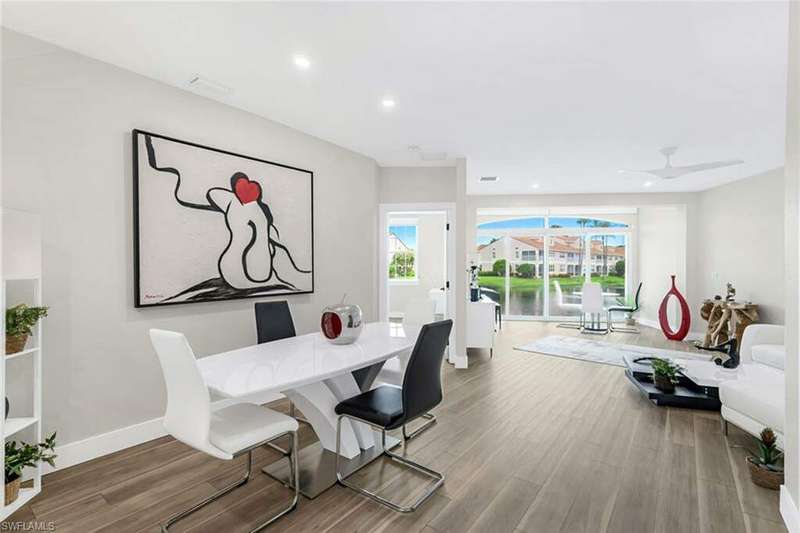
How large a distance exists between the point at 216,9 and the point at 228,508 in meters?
2.65

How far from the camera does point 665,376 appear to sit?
366 centimetres

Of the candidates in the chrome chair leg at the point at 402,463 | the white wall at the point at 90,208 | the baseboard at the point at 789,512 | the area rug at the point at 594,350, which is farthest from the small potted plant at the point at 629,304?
the white wall at the point at 90,208

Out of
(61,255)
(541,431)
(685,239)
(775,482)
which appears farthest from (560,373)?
(61,255)

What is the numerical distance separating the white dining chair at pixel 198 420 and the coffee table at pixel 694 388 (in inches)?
133

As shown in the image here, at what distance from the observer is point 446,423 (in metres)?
3.21

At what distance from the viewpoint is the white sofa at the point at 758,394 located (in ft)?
8.26

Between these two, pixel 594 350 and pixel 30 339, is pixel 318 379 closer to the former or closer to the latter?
pixel 30 339

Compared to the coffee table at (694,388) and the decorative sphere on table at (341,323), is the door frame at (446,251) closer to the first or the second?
the coffee table at (694,388)

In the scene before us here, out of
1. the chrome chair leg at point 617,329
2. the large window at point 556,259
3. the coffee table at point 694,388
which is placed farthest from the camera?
the large window at point 556,259

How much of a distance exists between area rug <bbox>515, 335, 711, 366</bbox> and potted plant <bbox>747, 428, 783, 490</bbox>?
2.79 metres

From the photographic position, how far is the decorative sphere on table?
264cm

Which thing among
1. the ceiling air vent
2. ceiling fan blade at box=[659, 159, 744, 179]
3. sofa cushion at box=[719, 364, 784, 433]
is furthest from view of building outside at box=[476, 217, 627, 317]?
sofa cushion at box=[719, 364, 784, 433]

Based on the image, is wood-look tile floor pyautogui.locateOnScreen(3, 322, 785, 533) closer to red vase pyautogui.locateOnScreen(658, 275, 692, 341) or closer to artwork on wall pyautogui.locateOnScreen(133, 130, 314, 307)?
artwork on wall pyautogui.locateOnScreen(133, 130, 314, 307)

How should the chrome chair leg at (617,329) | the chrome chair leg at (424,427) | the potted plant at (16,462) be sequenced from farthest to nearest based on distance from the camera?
the chrome chair leg at (617,329) < the chrome chair leg at (424,427) < the potted plant at (16,462)
